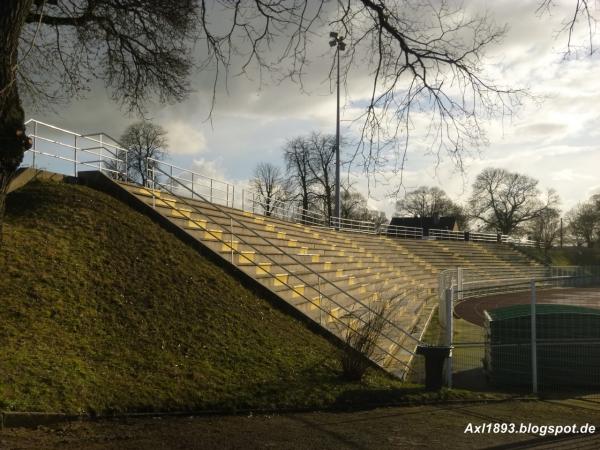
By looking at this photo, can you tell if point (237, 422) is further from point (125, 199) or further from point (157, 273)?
point (125, 199)

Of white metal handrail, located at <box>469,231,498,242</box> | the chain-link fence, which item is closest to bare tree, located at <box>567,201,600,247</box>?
white metal handrail, located at <box>469,231,498,242</box>

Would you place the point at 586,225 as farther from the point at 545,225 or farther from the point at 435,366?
the point at 435,366

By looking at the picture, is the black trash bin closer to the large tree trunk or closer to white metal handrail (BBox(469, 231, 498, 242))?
the large tree trunk

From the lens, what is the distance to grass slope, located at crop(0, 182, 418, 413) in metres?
6.20

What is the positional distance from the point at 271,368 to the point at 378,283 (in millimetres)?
14850

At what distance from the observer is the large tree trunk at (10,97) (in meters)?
4.70

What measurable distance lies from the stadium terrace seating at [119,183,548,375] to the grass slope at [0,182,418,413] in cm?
114

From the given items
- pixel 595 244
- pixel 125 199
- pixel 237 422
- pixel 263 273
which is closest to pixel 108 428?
pixel 237 422

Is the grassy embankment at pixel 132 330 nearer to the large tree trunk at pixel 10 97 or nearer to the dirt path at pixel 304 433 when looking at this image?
the dirt path at pixel 304 433

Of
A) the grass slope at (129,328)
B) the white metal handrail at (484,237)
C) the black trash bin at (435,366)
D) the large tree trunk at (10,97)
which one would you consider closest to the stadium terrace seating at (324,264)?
the black trash bin at (435,366)

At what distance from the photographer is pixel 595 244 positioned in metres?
76.1

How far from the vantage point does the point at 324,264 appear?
58.8ft

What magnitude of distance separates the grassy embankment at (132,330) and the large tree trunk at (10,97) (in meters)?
2.18

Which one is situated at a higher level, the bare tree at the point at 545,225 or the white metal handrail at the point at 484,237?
the bare tree at the point at 545,225
